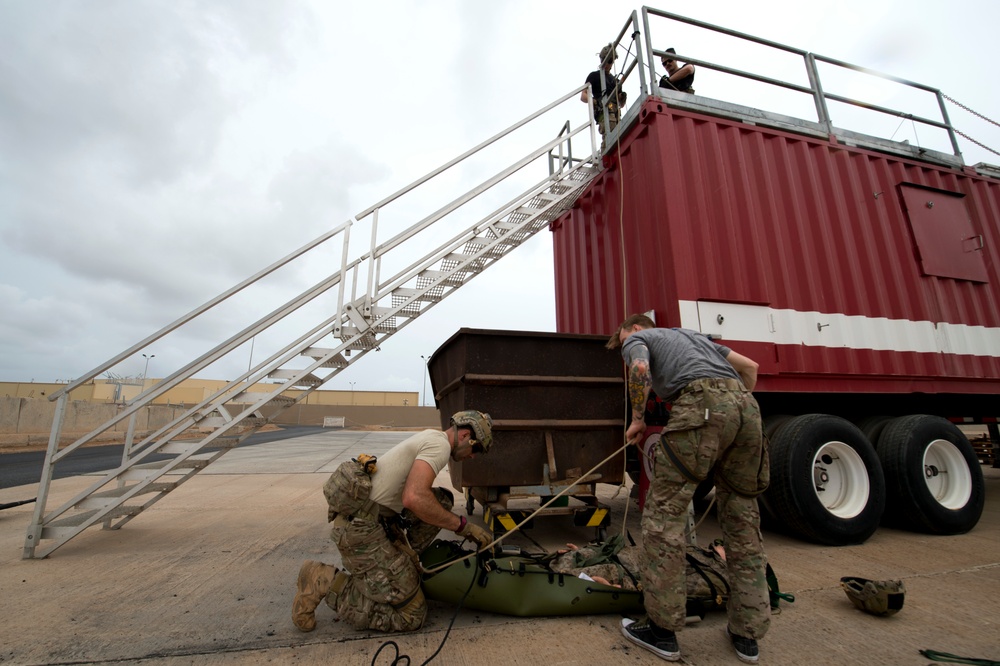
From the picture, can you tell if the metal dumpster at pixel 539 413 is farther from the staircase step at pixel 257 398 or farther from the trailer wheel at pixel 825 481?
the staircase step at pixel 257 398

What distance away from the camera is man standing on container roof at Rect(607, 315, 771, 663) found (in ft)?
6.63

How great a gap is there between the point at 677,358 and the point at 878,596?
1570mm

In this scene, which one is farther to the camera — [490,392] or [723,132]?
[723,132]

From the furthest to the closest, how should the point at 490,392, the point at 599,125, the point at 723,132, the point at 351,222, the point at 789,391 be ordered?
the point at 599,125
the point at 351,222
the point at 723,132
the point at 789,391
the point at 490,392

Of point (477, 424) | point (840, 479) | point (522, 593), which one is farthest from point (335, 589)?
point (840, 479)

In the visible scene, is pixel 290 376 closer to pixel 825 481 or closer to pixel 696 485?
pixel 696 485

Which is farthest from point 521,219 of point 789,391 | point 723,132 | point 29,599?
point 29,599

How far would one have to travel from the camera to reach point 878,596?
7.48 ft

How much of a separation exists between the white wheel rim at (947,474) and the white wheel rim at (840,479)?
0.85 m

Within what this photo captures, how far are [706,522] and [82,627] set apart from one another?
496 cm

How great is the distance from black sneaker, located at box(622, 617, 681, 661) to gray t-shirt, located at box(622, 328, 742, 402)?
1.08 m

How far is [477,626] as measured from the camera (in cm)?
230

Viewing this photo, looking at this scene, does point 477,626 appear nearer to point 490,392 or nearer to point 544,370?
point 490,392

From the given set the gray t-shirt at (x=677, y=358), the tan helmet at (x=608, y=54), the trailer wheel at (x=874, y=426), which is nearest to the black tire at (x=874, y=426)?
the trailer wheel at (x=874, y=426)
